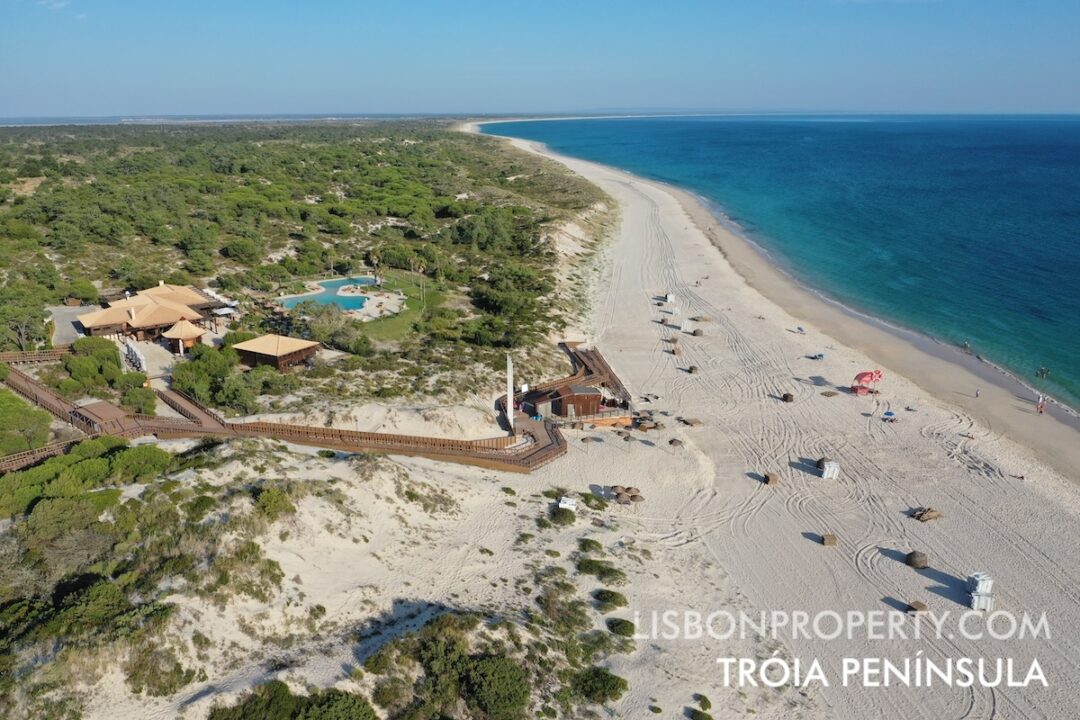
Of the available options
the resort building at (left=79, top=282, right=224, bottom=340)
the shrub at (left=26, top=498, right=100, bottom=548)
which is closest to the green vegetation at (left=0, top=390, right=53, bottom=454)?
the shrub at (left=26, top=498, right=100, bottom=548)

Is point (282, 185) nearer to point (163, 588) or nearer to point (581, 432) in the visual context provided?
point (581, 432)

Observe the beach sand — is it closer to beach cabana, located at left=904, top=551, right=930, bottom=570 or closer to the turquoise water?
beach cabana, located at left=904, top=551, right=930, bottom=570

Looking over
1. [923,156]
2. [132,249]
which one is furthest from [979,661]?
[923,156]

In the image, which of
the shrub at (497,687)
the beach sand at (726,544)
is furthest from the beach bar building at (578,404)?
the shrub at (497,687)

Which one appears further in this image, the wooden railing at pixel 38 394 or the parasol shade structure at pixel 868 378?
the parasol shade structure at pixel 868 378

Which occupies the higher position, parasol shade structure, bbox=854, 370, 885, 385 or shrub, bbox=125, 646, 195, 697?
shrub, bbox=125, 646, 195, 697

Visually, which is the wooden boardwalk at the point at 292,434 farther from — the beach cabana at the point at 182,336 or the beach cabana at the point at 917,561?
the beach cabana at the point at 917,561

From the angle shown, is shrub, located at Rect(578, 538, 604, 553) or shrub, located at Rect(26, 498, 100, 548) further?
shrub, located at Rect(578, 538, 604, 553)
